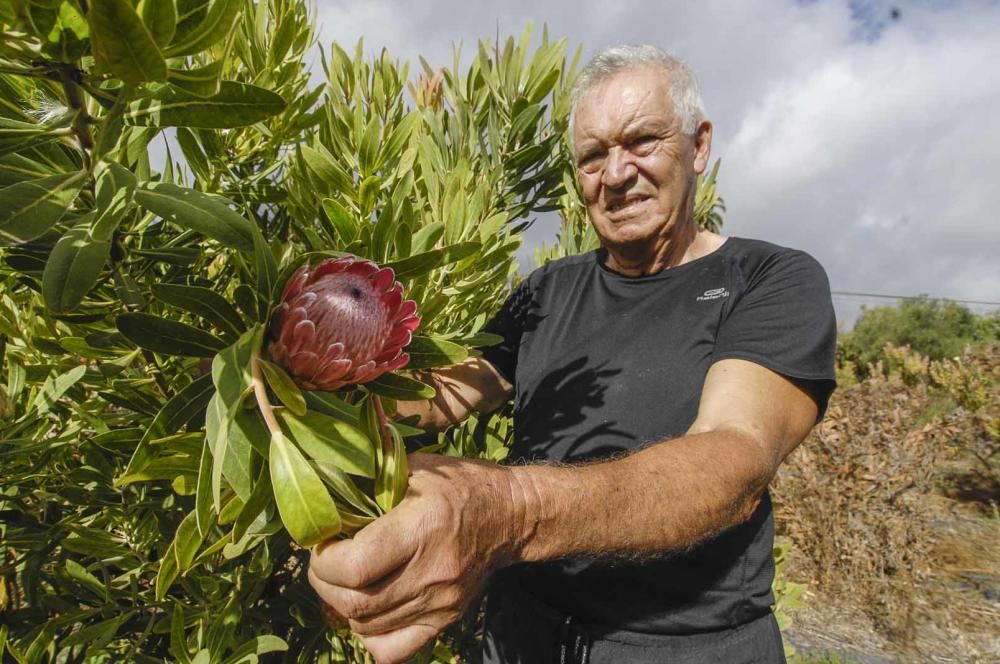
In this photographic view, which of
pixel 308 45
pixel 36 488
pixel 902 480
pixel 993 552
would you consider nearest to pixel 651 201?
pixel 308 45

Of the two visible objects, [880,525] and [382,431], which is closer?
[382,431]

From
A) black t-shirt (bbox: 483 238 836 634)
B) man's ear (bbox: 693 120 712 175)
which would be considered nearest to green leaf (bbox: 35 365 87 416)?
black t-shirt (bbox: 483 238 836 634)

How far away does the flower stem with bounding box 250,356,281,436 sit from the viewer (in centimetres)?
47

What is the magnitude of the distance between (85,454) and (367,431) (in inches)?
23.1

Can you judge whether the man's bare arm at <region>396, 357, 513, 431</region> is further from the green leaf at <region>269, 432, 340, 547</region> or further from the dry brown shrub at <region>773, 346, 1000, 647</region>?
A: the dry brown shrub at <region>773, 346, 1000, 647</region>


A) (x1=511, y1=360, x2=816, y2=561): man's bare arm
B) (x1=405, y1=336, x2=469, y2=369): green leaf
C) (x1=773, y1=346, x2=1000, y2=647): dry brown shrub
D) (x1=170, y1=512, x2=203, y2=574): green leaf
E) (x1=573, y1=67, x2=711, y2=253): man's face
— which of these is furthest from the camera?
(x1=773, y1=346, x2=1000, y2=647): dry brown shrub

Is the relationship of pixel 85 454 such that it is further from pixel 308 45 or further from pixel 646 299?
pixel 646 299

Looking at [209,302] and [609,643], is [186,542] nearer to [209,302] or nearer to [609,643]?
[209,302]

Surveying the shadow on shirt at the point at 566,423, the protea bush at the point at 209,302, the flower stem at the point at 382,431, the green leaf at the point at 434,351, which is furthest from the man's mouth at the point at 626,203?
the flower stem at the point at 382,431

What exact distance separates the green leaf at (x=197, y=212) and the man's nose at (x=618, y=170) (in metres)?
1.31

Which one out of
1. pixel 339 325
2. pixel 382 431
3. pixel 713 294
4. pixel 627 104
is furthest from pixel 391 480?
pixel 627 104

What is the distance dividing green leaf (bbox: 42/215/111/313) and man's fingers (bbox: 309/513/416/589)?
29 cm

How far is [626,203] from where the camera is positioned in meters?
1.70

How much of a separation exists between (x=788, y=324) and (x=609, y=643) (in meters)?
0.80
